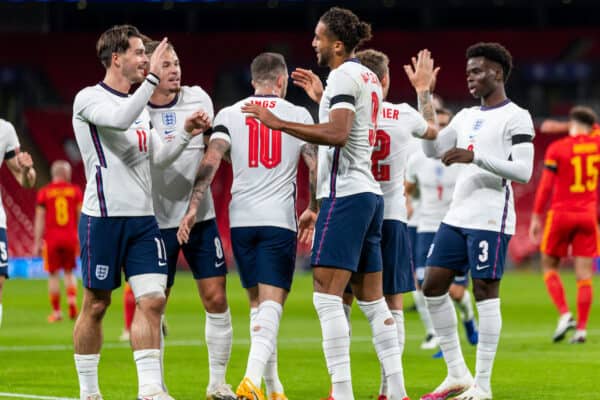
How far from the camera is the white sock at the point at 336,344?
7.36 m

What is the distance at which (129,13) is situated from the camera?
4294 cm

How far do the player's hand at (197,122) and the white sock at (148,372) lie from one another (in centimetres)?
153

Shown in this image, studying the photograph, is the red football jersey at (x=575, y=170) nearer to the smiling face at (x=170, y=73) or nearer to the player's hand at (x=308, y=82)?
the player's hand at (x=308, y=82)

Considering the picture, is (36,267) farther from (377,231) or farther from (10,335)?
(377,231)

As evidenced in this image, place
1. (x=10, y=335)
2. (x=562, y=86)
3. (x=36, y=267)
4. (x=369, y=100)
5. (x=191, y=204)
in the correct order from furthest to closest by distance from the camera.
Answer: (x=562, y=86)
(x=36, y=267)
(x=10, y=335)
(x=191, y=204)
(x=369, y=100)

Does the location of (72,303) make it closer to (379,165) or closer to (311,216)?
(379,165)

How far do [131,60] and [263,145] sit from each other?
116 cm

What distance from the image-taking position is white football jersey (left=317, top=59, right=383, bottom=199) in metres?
7.31

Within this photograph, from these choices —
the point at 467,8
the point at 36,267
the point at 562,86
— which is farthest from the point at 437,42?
the point at 36,267

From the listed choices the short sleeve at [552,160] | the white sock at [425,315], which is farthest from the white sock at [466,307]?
the short sleeve at [552,160]

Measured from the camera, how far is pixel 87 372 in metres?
7.62

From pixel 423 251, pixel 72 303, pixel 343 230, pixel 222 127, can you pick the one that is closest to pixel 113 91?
pixel 222 127

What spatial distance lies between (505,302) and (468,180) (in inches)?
483

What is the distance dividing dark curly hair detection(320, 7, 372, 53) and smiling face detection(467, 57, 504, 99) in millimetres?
1510
